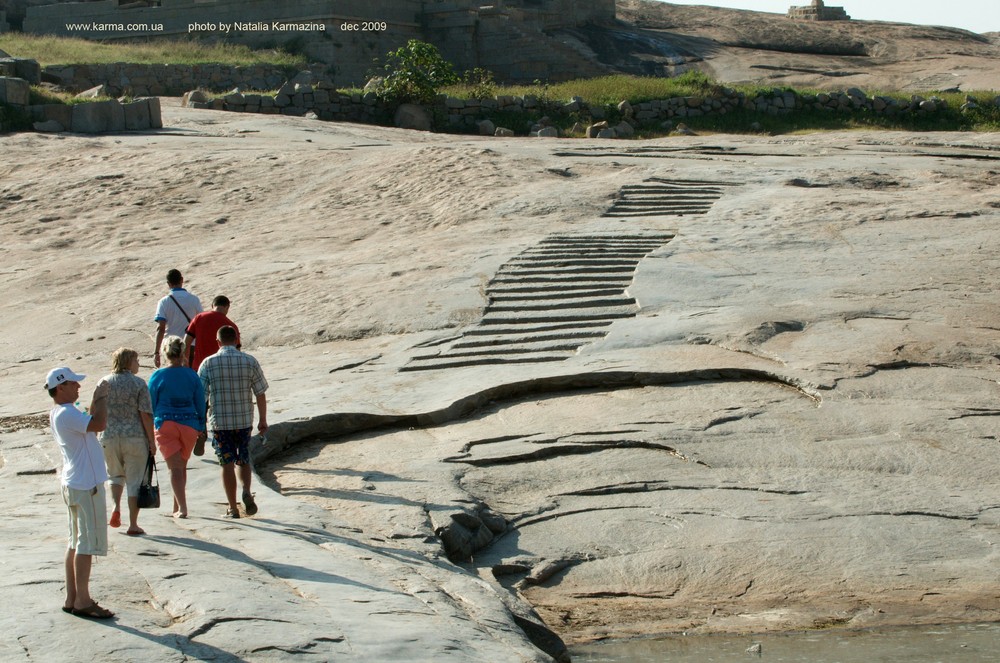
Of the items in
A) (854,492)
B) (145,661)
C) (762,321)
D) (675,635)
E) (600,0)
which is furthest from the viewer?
(600,0)

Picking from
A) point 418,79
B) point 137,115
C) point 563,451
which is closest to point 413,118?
point 418,79

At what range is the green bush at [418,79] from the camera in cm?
2091

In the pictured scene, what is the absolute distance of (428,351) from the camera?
9.62 m

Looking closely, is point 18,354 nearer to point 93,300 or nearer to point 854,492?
point 93,300

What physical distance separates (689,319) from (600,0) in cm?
2276

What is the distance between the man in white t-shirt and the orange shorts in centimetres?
128

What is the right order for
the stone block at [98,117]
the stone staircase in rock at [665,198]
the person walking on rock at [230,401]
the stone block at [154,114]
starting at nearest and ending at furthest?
the person walking on rock at [230,401], the stone staircase in rock at [665,198], the stone block at [98,117], the stone block at [154,114]

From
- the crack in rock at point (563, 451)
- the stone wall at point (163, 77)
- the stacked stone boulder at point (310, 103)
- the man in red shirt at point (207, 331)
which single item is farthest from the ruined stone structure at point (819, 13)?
the man in red shirt at point (207, 331)

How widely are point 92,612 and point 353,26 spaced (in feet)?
78.9

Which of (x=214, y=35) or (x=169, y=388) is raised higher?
(x=214, y=35)

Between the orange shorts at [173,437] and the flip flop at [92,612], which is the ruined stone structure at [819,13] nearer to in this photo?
the orange shorts at [173,437]

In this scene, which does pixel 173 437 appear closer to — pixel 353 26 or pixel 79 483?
pixel 79 483

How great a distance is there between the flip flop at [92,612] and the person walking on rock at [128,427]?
134cm

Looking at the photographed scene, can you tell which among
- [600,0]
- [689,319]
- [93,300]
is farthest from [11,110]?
[600,0]
